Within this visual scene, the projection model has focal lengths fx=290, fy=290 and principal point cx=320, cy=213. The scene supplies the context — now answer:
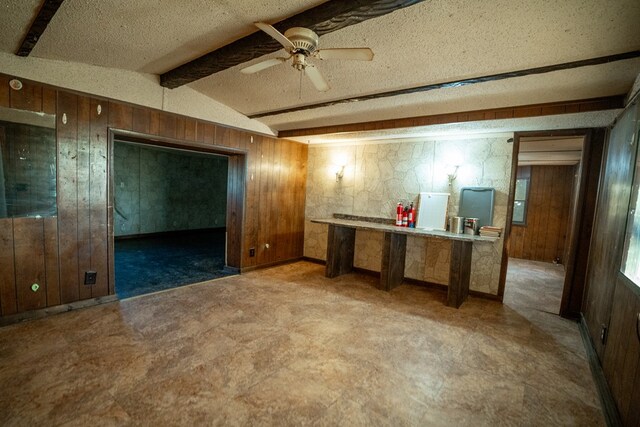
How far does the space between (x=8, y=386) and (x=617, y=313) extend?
431cm

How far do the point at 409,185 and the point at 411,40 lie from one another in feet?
8.75

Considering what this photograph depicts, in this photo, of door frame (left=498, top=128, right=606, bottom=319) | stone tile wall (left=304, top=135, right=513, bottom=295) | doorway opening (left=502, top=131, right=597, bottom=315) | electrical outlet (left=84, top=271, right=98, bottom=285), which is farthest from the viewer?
doorway opening (left=502, top=131, right=597, bottom=315)

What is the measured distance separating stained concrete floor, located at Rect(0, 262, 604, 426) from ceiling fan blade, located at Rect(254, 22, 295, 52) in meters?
2.34

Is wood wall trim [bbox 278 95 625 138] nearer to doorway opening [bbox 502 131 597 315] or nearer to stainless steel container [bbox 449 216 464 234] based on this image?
stainless steel container [bbox 449 216 464 234]

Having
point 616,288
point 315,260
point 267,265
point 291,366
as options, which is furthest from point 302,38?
point 315,260

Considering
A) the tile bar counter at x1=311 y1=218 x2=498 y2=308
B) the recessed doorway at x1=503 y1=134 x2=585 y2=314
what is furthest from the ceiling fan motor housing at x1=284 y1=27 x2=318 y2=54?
the recessed doorway at x1=503 y1=134 x2=585 y2=314

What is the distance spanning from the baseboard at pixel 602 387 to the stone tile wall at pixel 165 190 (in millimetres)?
8654

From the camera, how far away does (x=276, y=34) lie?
1.75 m

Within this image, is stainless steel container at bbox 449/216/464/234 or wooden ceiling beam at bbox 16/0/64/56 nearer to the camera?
wooden ceiling beam at bbox 16/0/64/56

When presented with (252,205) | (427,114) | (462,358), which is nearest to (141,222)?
(252,205)

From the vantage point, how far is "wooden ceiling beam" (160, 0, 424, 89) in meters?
1.82

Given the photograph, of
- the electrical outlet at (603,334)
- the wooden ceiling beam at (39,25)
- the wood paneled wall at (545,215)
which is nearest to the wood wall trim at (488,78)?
the electrical outlet at (603,334)

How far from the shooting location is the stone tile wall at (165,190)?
7.20 meters

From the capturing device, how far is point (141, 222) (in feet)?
24.9
